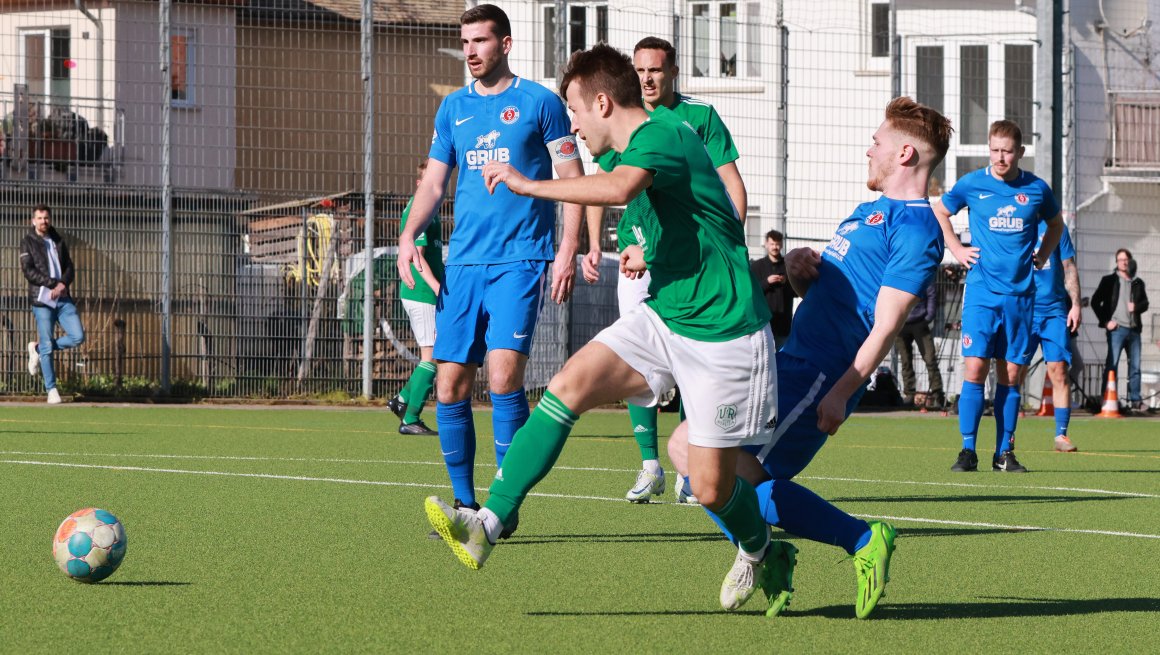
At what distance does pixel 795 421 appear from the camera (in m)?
5.17

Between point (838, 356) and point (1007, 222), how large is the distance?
19.1 feet

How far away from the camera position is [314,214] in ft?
57.3

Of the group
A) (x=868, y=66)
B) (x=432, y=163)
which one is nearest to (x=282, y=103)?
(x=868, y=66)

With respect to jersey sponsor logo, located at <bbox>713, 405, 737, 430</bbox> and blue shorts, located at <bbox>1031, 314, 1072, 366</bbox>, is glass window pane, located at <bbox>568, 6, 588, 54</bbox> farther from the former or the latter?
jersey sponsor logo, located at <bbox>713, 405, 737, 430</bbox>

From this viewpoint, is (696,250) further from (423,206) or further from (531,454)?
(423,206)

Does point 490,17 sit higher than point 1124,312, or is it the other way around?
point 490,17

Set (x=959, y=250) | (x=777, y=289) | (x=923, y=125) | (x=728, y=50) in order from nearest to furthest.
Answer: (x=923, y=125) < (x=959, y=250) < (x=777, y=289) < (x=728, y=50)

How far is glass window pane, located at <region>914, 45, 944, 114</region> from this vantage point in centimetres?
2406

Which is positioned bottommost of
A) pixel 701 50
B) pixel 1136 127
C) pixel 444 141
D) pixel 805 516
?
pixel 805 516

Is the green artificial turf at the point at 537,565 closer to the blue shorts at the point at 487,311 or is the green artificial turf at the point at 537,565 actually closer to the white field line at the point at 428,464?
the white field line at the point at 428,464

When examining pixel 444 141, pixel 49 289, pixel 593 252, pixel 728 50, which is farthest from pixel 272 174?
pixel 444 141

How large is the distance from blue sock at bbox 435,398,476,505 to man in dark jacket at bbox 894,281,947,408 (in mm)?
12235

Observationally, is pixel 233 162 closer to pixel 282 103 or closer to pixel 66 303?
pixel 282 103

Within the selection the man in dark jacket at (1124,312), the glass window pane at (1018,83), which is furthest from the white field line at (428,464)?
the glass window pane at (1018,83)
